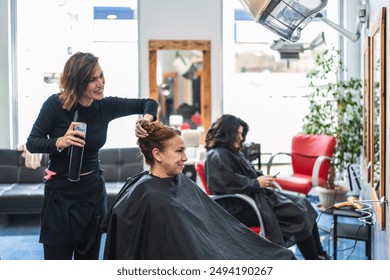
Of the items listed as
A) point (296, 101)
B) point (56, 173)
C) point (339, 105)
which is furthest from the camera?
point (296, 101)

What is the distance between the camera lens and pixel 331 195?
14.8 feet

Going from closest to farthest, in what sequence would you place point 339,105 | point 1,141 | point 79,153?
point 79,153
point 339,105
point 1,141

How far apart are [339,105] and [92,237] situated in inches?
127

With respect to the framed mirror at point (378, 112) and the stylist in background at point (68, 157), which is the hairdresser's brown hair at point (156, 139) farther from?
the framed mirror at point (378, 112)

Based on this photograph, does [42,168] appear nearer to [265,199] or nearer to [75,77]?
[265,199]

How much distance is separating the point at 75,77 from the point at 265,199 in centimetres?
153

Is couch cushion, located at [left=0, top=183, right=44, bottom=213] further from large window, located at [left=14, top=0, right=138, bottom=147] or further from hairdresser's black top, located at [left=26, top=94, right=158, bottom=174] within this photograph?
hairdresser's black top, located at [left=26, top=94, right=158, bottom=174]

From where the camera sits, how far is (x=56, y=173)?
1764mm

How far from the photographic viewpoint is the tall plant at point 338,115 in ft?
14.8

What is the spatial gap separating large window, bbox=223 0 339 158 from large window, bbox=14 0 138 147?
95cm

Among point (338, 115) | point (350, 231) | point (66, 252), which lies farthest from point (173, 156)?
point (338, 115)

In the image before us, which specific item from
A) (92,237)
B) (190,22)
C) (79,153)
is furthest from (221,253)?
(190,22)

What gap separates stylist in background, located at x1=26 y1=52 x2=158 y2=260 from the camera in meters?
1.72
